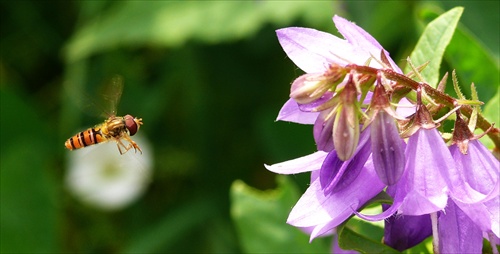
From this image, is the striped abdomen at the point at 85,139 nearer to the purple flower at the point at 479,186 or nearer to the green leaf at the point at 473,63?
the green leaf at the point at 473,63

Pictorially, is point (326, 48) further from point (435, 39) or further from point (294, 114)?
point (435, 39)

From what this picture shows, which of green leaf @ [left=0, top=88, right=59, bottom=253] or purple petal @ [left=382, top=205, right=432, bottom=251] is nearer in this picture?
purple petal @ [left=382, top=205, right=432, bottom=251]

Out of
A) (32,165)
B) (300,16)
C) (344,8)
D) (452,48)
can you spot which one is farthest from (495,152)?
(32,165)

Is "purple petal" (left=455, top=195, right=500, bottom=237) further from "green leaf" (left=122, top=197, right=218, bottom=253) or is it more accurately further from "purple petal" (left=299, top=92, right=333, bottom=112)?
"green leaf" (left=122, top=197, right=218, bottom=253)

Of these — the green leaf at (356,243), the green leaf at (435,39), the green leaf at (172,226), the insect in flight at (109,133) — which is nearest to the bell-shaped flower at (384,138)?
the green leaf at (356,243)

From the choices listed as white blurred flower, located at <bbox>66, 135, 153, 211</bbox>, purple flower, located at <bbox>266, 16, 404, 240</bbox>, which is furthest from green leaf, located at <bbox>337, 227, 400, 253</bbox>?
white blurred flower, located at <bbox>66, 135, 153, 211</bbox>

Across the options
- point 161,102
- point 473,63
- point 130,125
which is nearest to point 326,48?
point 473,63

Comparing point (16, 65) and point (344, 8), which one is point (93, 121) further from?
point (344, 8)
